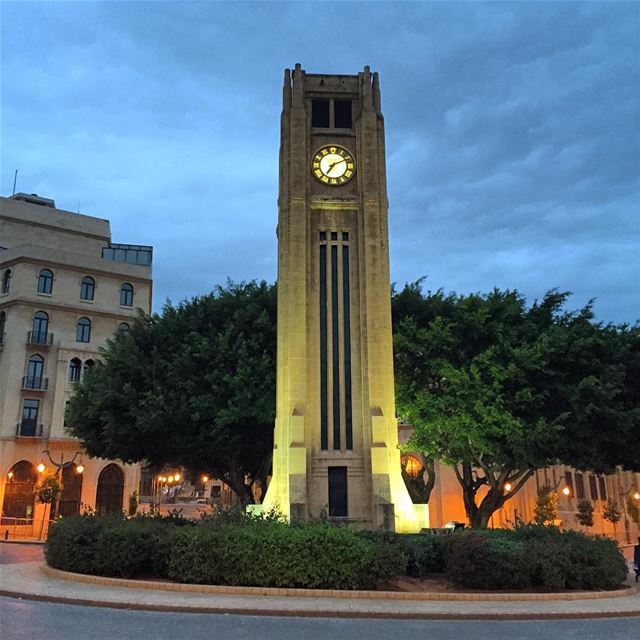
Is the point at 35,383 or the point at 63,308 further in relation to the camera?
the point at 63,308

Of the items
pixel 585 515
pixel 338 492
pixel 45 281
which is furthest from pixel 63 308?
pixel 585 515

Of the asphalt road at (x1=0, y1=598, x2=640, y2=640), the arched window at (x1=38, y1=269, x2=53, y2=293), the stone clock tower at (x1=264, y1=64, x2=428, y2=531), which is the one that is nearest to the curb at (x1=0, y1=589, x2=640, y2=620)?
the asphalt road at (x1=0, y1=598, x2=640, y2=640)

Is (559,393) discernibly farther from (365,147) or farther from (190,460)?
(190,460)

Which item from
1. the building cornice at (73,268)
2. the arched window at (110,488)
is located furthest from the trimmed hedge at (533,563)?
the building cornice at (73,268)

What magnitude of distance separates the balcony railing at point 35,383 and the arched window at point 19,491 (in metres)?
5.72

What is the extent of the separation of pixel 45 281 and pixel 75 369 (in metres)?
7.89

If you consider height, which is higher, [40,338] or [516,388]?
[40,338]

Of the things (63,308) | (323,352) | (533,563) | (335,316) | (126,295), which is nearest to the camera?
(533,563)

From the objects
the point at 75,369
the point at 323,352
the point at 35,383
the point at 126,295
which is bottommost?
the point at 323,352

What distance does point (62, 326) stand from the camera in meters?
52.5

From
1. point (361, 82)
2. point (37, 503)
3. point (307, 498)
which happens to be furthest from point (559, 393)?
point (37, 503)

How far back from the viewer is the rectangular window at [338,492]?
94.6ft

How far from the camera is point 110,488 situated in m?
52.1

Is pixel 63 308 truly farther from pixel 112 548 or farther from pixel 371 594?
pixel 371 594
